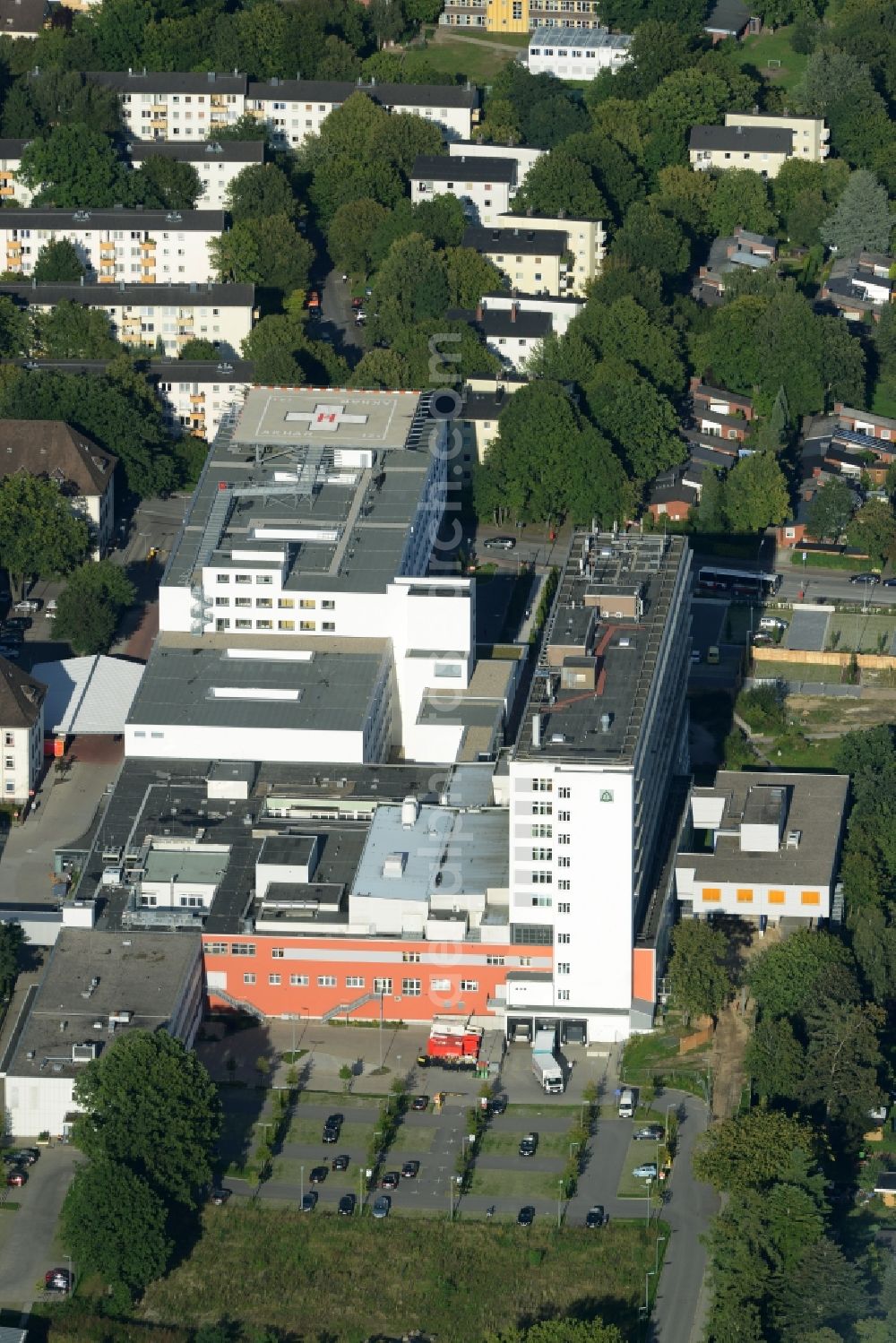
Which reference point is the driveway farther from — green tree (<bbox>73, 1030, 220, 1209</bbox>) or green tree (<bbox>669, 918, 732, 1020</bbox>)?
green tree (<bbox>669, 918, 732, 1020</bbox>)

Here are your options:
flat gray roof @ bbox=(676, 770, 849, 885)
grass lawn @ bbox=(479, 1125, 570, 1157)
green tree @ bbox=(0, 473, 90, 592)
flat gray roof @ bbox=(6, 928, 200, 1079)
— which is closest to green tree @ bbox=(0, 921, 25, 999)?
flat gray roof @ bbox=(6, 928, 200, 1079)

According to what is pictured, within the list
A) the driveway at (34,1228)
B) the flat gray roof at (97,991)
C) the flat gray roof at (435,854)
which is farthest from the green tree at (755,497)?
the driveway at (34,1228)

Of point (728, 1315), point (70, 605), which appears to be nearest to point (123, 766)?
point (70, 605)

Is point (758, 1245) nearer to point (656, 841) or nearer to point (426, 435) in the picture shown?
point (656, 841)

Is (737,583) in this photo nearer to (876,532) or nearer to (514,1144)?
(876,532)

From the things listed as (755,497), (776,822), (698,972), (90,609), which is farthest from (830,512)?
(698,972)

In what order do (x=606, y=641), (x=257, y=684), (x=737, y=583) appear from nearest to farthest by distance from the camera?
(x=606, y=641), (x=257, y=684), (x=737, y=583)
